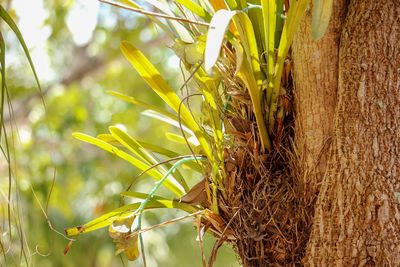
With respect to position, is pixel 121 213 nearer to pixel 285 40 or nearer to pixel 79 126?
pixel 285 40

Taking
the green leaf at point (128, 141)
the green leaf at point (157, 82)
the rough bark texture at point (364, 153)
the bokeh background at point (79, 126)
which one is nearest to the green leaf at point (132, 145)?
the green leaf at point (128, 141)

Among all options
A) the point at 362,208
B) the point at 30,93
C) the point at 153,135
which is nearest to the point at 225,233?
the point at 362,208

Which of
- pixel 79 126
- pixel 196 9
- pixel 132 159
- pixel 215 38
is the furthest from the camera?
pixel 79 126

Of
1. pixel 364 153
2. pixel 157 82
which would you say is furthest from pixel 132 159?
pixel 364 153

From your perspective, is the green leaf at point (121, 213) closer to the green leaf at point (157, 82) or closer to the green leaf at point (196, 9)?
the green leaf at point (157, 82)

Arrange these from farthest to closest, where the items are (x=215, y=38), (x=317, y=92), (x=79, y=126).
→ (x=79, y=126) → (x=317, y=92) → (x=215, y=38)

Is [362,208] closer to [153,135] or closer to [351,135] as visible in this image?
[351,135]

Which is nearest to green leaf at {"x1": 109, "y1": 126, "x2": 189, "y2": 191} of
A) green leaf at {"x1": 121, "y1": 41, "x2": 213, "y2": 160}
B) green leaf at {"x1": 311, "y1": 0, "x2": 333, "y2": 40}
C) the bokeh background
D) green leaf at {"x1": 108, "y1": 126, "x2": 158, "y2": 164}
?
green leaf at {"x1": 108, "y1": 126, "x2": 158, "y2": 164}
